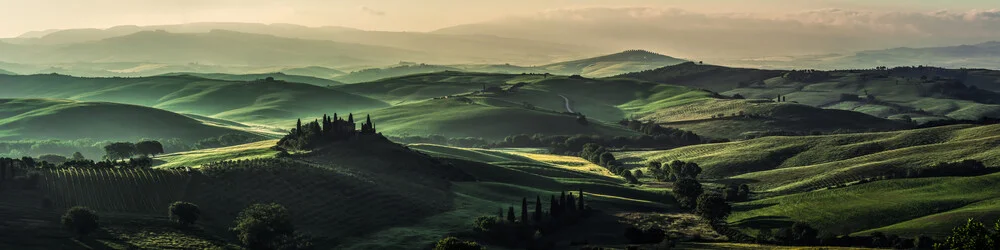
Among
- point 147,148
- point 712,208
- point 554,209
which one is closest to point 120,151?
point 147,148

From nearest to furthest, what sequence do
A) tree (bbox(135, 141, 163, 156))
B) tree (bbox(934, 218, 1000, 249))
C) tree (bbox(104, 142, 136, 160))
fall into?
tree (bbox(934, 218, 1000, 249)) < tree (bbox(135, 141, 163, 156)) < tree (bbox(104, 142, 136, 160))

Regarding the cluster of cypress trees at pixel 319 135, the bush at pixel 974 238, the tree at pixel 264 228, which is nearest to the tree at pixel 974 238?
the bush at pixel 974 238

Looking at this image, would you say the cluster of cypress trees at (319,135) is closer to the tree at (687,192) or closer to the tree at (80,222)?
the tree at (687,192)

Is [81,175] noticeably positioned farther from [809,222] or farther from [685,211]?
[809,222]

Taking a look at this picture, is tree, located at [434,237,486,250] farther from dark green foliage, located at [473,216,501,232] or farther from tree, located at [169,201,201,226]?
tree, located at [169,201,201,226]

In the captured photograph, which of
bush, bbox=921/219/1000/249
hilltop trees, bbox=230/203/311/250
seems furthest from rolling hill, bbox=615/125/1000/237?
hilltop trees, bbox=230/203/311/250

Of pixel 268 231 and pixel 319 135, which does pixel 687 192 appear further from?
pixel 268 231

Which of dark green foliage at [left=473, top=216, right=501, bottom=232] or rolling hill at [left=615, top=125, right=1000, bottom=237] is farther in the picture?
rolling hill at [left=615, top=125, right=1000, bottom=237]
